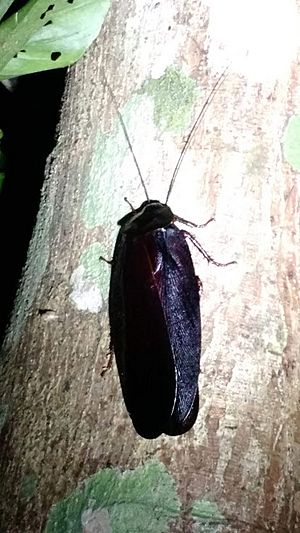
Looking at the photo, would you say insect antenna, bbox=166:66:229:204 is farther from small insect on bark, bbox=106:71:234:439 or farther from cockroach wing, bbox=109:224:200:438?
cockroach wing, bbox=109:224:200:438

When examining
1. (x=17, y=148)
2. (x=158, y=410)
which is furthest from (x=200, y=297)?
(x=17, y=148)

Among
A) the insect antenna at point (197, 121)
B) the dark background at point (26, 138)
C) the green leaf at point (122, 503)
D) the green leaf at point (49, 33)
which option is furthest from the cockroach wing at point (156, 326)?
the dark background at point (26, 138)

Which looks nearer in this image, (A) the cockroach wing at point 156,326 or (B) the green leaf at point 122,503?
(B) the green leaf at point 122,503

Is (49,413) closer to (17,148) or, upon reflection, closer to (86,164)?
(86,164)

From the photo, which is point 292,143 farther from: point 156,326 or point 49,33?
point 49,33

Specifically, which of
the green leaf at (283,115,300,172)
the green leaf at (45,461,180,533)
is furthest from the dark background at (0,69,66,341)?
the green leaf at (45,461,180,533)

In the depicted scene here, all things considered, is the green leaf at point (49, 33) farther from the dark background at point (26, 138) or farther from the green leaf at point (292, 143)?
the dark background at point (26, 138)

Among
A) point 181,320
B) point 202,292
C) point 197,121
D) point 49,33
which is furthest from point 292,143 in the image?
point 49,33
